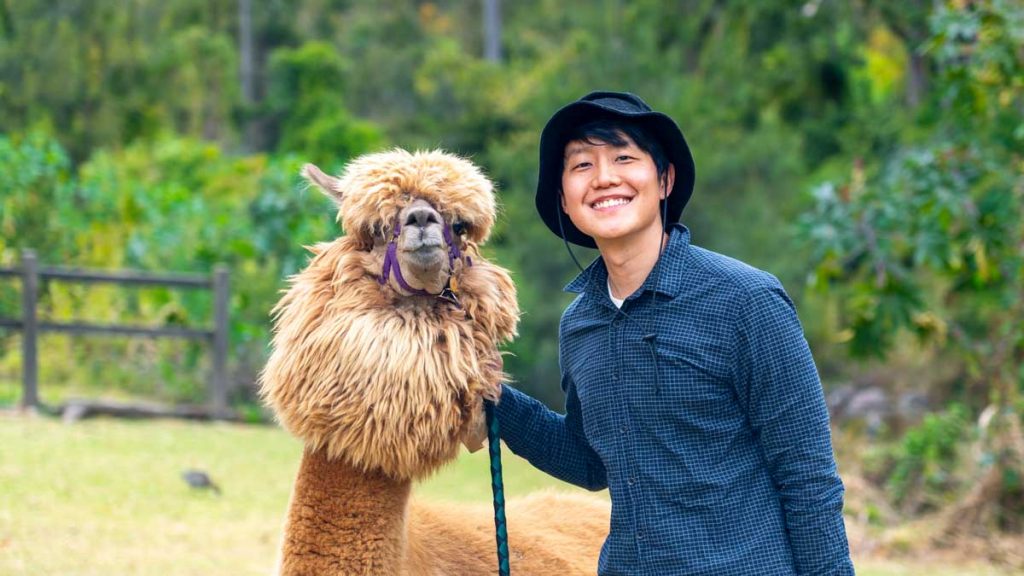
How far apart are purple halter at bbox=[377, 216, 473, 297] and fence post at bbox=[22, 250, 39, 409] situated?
9020mm

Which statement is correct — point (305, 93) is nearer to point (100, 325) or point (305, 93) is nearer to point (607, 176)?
point (100, 325)

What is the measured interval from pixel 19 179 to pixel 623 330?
12.1m

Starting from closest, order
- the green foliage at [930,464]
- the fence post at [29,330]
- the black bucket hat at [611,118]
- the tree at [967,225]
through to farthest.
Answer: the black bucket hat at [611,118] < the tree at [967,225] < the green foliage at [930,464] < the fence post at [29,330]

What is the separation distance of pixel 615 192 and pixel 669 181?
0.20 metres

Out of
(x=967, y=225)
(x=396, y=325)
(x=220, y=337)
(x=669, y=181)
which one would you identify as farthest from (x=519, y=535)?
(x=220, y=337)

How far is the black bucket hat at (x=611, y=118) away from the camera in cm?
264

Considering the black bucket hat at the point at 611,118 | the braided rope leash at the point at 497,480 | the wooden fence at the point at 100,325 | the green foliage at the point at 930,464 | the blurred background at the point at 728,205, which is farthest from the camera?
the wooden fence at the point at 100,325

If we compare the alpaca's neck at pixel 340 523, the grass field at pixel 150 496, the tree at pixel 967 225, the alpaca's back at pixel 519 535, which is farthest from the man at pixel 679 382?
the tree at pixel 967 225

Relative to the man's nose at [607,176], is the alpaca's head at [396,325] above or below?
below

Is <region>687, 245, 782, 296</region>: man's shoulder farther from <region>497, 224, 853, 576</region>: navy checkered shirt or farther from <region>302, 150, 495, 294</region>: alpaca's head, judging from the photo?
<region>302, 150, 495, 294</region>: alpaca's head

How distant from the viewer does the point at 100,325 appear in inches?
462

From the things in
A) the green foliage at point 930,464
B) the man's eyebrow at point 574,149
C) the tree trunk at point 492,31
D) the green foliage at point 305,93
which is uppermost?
the tree trunk at point 492,31

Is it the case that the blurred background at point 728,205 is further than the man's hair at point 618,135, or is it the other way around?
the blurred background at point 728,205

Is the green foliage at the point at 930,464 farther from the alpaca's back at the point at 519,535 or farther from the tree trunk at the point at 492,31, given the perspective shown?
the tree trunk at the point at 492,31
